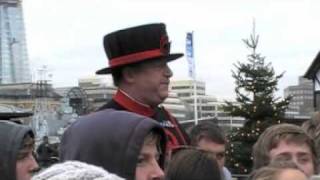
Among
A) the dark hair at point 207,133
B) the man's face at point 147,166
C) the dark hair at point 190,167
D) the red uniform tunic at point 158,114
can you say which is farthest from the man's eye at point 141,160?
the dark hair at point 207,133

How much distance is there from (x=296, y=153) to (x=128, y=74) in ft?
2.62

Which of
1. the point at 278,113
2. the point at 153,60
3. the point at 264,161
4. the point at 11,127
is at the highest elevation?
the point at 153,60

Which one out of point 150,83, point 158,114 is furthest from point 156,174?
point 158,114

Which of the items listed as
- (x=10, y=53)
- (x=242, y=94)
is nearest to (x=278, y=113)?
(x=242, y=94)

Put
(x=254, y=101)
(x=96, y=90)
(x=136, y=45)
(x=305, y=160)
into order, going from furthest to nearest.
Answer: (x=96, y=90)
(x=254, y=101)
(x=305, y=160)
(x=136, y=45)

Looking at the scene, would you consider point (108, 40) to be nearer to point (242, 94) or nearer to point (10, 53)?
point (242, 94)

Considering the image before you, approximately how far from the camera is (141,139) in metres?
2.38

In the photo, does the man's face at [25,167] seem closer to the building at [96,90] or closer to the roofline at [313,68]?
the roofline at [313,68]

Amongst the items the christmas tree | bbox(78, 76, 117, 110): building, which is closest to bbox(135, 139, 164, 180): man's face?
the christmas tree

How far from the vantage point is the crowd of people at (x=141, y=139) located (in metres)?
2.38

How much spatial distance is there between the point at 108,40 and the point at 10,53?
79367mm

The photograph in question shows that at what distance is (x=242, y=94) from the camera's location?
2016 centimetres

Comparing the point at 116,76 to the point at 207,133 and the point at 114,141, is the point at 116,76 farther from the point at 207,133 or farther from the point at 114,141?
the point at 207,133

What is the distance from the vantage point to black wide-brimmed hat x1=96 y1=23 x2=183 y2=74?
317 centimetres
